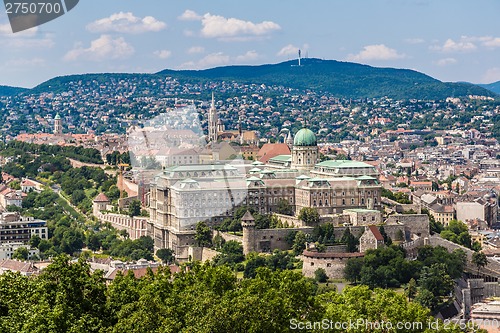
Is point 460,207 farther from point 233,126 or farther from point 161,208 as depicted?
point 233,126

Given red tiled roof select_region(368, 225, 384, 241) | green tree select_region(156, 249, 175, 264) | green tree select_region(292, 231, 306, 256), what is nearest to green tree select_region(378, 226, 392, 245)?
red tiled roof select_region(368, 225, 384, 241)

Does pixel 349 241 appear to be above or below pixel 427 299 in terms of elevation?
above

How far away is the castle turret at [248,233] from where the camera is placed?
4531cm

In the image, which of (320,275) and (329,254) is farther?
(329,254)

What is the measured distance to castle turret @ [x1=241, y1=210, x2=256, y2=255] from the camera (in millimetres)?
45312

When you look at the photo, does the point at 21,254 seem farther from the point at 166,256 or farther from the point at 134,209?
the point at 166,256

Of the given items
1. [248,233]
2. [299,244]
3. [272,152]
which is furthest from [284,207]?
[272,152]

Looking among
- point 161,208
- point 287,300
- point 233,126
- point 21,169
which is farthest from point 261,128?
point 287,300

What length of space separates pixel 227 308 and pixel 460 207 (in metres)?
40.9

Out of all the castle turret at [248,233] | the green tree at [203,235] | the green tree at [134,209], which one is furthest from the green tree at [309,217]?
the green tree at [134,209]

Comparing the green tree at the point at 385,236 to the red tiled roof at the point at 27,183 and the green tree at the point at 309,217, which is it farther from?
the red tiled roof at the point at 27,183

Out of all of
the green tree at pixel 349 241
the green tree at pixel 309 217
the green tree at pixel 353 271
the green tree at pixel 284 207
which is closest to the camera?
the green tree at pixel 353 271

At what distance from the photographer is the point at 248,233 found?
4547cm

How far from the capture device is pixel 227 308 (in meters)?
24.2
